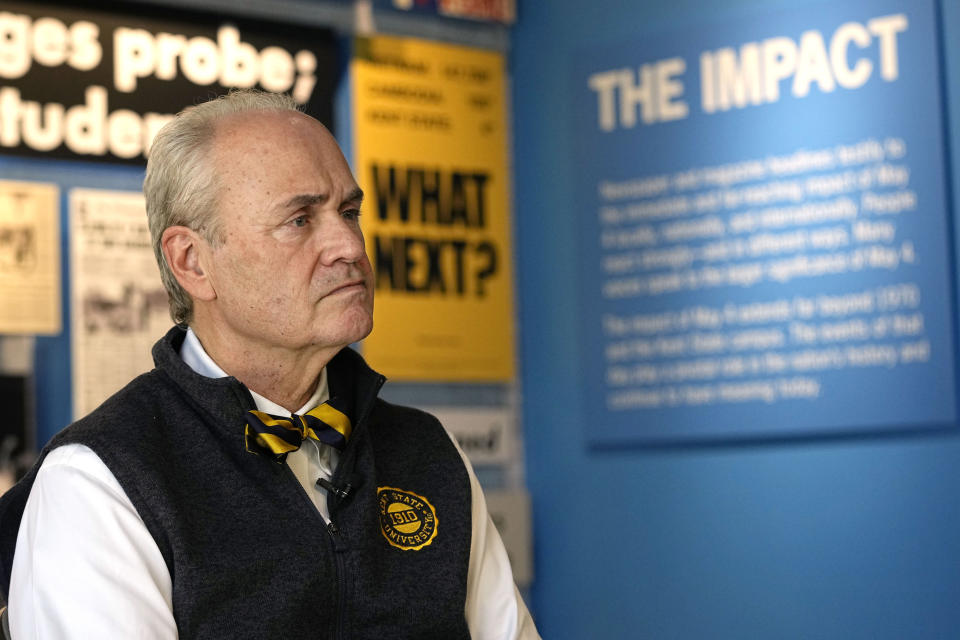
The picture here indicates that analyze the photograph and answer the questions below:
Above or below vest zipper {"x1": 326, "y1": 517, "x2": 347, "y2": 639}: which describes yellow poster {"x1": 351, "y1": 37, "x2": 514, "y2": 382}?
above

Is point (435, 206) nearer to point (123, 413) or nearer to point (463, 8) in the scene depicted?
point (463, 8)

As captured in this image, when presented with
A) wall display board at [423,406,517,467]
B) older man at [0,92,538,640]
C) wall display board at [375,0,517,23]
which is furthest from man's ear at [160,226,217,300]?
wall display board at [375,0,517,23]

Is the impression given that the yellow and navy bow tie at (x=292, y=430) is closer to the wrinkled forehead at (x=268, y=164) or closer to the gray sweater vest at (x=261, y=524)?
the gray sweater vest at (x=261, y=524)

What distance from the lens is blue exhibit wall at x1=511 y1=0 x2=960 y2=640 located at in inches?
122

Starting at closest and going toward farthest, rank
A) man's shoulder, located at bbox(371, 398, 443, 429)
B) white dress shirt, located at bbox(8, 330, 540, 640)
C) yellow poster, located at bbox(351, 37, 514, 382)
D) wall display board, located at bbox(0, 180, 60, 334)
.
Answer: white dress shirt, located at bbox(8, 330, 540, 640) → man's shoulder, located at bbox(371, 398, 443, 429) → wall display board, located at bbox(0, 180, 60, 334) → yellow poster, located at bbox(351, 37, 514, 382)

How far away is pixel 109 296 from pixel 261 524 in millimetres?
1677

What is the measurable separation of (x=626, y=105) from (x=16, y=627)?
246 cm

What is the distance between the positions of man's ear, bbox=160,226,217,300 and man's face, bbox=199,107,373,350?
0.15ft

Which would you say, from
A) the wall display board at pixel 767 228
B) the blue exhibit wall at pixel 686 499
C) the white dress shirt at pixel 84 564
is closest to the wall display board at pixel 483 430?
the blue exhibit wall at pixel 686 499

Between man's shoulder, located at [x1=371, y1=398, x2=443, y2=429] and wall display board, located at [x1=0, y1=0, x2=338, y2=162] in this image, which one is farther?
wall display board, located at [x1=0, y1=0, x2=338, y2=162]

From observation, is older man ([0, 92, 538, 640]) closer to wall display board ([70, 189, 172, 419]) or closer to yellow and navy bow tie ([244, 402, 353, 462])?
yellow and navy bow tie ([244, 402, 353, 462])

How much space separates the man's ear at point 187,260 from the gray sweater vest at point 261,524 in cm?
6

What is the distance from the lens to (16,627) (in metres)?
1.53

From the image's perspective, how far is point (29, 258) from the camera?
306cm
